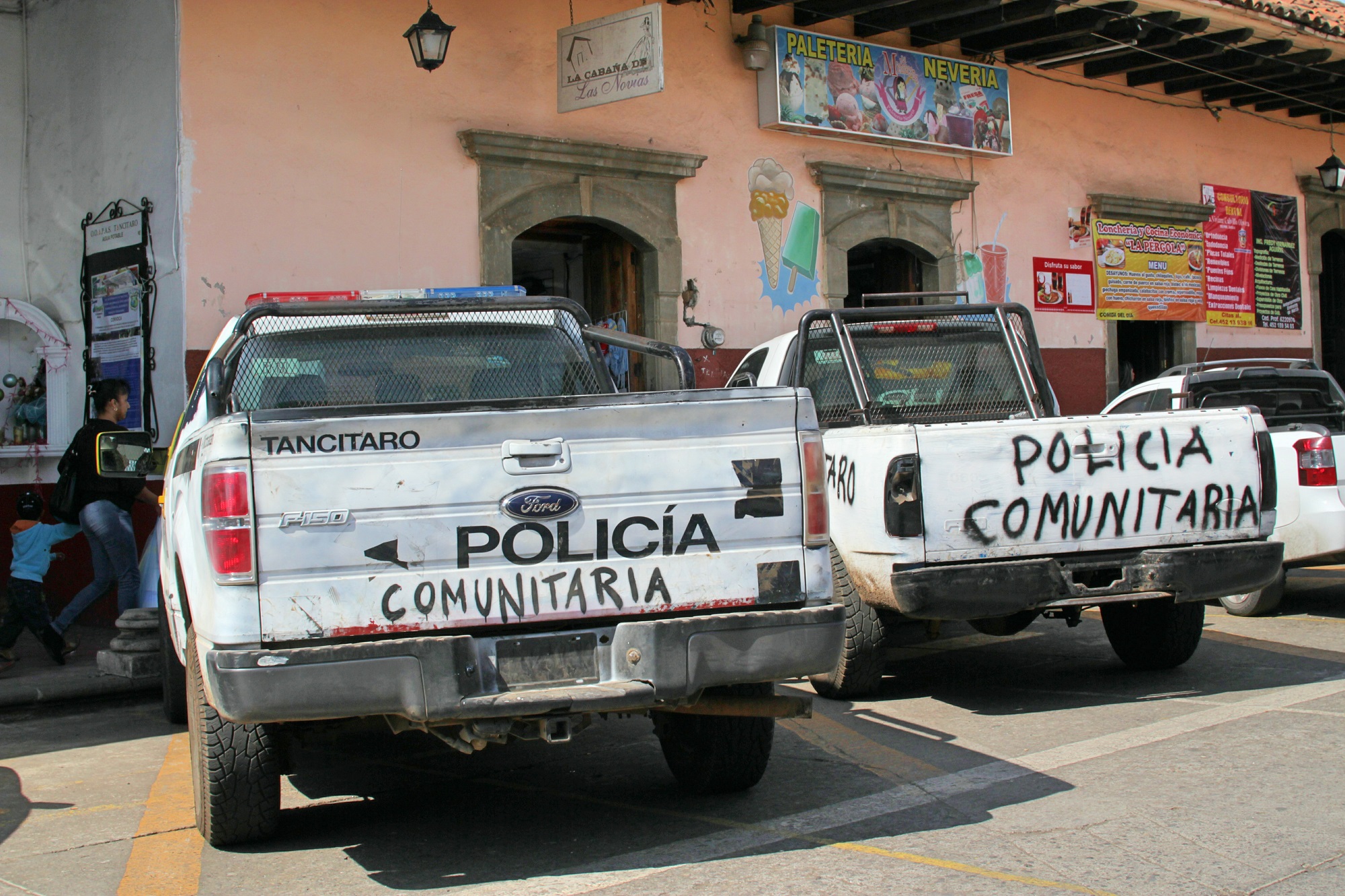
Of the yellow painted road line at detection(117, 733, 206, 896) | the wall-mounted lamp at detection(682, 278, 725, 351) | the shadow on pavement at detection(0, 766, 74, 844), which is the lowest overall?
the shadow on pavement at detection(0, 766, 74, 844)

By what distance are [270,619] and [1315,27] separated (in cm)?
1421

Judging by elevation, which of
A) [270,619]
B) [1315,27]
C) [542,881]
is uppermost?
[1315,27]

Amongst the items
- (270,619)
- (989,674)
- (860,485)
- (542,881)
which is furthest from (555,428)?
(989,674)

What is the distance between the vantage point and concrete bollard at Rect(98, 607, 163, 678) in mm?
7453

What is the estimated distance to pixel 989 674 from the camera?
23.0 feet

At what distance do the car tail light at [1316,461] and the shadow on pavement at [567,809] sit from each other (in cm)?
372

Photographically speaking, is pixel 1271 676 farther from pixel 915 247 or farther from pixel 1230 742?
pixel 915 247

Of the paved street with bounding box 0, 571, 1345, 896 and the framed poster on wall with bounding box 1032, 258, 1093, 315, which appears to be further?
the framed poster on wall with bounding box 1032, 258, 1093, 315

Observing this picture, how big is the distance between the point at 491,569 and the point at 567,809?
1.28 m

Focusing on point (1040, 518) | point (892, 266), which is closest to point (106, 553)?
point (1040, 518)

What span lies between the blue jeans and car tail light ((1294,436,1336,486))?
23.7ft

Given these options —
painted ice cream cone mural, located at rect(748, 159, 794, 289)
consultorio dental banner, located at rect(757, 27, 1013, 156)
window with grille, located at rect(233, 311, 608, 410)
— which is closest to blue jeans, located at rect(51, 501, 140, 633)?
window with grille, located at rect(233, 311, 608, 410)

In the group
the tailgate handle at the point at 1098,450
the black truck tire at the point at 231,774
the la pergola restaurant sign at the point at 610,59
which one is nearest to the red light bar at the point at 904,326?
the tailgate handle at the point at 1098,450

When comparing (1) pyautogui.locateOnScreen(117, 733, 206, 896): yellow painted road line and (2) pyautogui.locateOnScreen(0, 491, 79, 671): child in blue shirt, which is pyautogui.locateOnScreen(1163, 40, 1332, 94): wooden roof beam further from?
(1) pyautogui.locateOnScreen(117, 733, 206, 896): yellow painted road line
